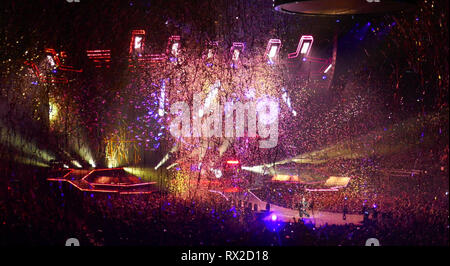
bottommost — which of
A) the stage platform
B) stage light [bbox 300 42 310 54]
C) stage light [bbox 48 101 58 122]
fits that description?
the stage platform

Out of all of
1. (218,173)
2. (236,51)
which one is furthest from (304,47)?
(218,173)

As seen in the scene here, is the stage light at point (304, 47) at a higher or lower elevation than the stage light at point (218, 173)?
higher

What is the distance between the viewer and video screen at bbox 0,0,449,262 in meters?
2.70

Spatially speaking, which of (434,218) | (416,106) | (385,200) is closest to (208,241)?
(385,200)

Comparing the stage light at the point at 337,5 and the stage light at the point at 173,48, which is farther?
the stage light at the point at 173,48

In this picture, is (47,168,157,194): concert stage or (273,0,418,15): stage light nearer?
(273,0,418,15): stage light

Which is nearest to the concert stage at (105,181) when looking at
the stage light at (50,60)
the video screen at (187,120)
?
the video screen at (187,120)

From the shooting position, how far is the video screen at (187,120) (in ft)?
8.84

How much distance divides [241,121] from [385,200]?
1090mm

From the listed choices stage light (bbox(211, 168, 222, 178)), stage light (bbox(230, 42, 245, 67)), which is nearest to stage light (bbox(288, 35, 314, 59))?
stage light (bbox(230, 42, 245, 67))

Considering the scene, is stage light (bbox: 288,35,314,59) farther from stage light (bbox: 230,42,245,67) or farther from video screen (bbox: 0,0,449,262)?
stage light (bbox: 230,42,245,67)

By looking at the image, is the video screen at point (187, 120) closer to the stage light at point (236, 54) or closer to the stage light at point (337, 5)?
the stage light at point (236, 54)

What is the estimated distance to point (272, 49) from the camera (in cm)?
273

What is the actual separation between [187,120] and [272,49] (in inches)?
28.4
